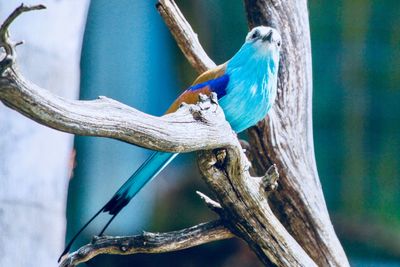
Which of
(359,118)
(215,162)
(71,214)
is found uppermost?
(215,162)

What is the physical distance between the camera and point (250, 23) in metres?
3.44

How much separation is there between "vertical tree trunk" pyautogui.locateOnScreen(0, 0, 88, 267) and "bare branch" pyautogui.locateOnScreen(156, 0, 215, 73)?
431 millimetres

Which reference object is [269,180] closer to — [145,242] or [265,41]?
[145,242]

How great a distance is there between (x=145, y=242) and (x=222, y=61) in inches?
91.5

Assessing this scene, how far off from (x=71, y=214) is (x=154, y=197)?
1.65 feet

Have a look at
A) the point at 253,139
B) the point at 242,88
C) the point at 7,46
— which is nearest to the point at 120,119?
the point at 7,46

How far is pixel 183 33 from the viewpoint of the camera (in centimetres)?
328

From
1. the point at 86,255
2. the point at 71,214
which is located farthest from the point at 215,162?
the point at 71,214

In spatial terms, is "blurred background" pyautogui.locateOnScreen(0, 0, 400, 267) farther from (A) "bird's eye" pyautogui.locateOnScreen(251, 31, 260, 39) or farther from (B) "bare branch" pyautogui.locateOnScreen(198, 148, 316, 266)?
(B) "bare branch" pyautogui.locateOnScreen(198, 148, 316, 266)

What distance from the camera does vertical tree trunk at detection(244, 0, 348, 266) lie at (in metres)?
3.23

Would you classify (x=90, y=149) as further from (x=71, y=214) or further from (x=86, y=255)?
(x=86, y=255)

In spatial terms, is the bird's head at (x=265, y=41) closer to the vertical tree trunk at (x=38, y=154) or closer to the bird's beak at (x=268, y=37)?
the bird's beak at (x=268, y=37)

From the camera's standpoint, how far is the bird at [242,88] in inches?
116

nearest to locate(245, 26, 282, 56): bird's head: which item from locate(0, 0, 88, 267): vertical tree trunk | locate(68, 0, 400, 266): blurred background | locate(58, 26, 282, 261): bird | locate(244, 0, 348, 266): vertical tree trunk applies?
locate(58, 26, 282, 261): bird
